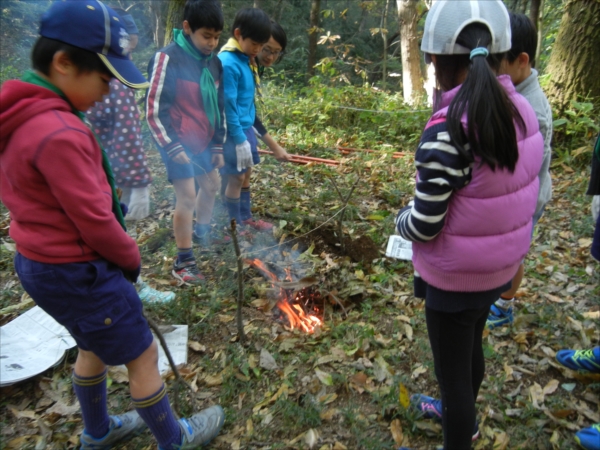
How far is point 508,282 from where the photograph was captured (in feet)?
6.19

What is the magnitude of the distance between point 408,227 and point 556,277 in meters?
2.99

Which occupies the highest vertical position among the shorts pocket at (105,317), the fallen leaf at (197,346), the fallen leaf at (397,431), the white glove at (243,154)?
the white glove at (243,154)

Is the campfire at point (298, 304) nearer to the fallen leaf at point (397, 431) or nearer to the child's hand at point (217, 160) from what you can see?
the fallen leaf at point (397, 431)

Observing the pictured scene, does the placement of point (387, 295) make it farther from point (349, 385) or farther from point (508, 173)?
point (508, 173)

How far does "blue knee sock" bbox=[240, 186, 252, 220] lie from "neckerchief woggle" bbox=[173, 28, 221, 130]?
3.57 feet

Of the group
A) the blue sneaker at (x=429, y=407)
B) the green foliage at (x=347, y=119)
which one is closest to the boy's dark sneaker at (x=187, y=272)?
the blue sneaker at (x=429, y=407)

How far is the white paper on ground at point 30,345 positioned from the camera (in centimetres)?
285

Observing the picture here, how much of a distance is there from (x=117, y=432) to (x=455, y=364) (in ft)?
6.07

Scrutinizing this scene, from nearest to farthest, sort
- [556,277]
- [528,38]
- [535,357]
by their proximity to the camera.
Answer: [528,38], [535,357], [556,277]

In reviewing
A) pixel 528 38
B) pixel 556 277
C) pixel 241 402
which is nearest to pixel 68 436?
pixel 241 402

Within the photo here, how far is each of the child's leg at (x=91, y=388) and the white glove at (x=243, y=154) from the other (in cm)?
238

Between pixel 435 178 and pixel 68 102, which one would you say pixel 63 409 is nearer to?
pixel 68 102

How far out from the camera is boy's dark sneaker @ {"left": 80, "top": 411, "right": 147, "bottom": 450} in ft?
7.77

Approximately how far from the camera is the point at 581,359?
2895 millimetres
